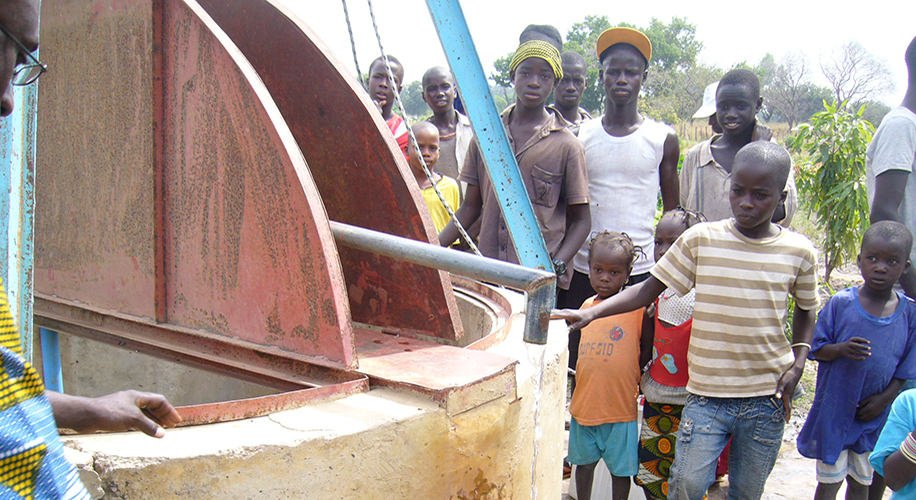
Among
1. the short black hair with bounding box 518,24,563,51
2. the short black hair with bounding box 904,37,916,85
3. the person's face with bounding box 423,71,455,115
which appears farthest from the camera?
the person's face with bounding box 423,71,455,115

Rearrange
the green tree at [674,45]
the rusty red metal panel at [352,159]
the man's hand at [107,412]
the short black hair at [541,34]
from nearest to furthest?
the man's hand at [107,412] → the rusty red metal panel at [352,159] → the short black hair at [541,34] → the green tree at [674,45]

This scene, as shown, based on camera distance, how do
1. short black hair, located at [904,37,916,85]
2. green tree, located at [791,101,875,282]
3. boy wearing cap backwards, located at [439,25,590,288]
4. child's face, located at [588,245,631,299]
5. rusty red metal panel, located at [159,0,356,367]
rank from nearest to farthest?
rusty red metal panel, located at [159,0,356,367] → child's face, located at [588,245,631,299] → short black hair, located at [904,37,916,85] → boy wearing cap backwards, located at [439,25,590,288] → green tree, located at [791,101,875,282]

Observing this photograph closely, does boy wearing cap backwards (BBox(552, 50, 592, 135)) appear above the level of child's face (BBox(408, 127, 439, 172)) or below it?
above

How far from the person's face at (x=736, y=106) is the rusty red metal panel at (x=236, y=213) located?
228 centimetres

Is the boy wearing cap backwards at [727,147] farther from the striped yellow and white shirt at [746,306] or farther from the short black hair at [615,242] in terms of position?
the striped yellow and white shirt at [746,306]

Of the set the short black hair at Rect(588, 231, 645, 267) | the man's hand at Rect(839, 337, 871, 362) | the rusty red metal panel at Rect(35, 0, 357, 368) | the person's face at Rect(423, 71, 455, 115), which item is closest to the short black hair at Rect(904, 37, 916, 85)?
the man's hand at Rect(839, 337, 871, 362)

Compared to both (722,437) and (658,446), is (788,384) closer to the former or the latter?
(722,437)

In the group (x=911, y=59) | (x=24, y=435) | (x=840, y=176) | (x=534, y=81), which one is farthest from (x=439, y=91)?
(x=840, y=176)

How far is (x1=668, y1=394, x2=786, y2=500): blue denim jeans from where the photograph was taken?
2270mm

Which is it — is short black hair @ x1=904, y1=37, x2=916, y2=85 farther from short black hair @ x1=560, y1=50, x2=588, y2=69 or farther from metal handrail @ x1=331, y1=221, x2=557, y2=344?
metal handrail @ x1=331, y1=221, x2=557, y2=344

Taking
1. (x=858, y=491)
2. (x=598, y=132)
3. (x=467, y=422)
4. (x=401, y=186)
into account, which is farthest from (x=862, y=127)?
(x=467, y=422)

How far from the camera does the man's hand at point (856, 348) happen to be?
2.49 m

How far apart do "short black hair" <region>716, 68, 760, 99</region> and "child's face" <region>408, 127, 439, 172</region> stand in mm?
1511

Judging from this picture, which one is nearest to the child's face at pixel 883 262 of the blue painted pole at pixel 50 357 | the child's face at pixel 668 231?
the child's face at pixel 668 231
